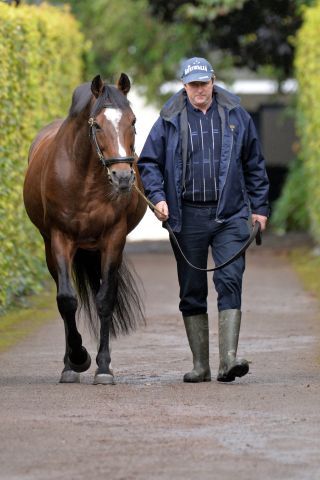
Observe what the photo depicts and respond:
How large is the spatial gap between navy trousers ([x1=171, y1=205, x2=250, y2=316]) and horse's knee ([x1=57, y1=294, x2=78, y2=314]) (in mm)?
726

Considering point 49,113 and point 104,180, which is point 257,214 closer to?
point 104,180

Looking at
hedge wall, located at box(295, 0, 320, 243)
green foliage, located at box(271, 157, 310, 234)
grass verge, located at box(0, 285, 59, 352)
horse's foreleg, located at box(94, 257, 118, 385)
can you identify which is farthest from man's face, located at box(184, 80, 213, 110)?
green foliage, located at box(271, 157, 310, 234)

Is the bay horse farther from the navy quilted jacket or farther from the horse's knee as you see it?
the navy quilted jacket

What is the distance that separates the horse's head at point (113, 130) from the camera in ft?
29.7

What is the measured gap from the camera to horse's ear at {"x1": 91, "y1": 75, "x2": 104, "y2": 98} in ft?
30.6

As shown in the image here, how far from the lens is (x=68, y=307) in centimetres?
966

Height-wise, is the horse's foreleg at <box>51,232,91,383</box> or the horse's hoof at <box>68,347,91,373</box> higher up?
the horse's foreleg at <box>51,232,91,383</box>

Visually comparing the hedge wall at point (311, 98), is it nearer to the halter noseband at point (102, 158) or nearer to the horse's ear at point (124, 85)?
the horse's ear at point (124, 85)

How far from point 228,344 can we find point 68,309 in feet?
3.58

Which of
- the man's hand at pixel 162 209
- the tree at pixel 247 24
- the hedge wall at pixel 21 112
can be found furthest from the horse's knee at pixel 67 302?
the tree at pixel 247 24

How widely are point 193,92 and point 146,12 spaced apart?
17969 mm

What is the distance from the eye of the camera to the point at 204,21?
926 inches

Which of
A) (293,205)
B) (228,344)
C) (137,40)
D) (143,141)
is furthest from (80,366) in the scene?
(143,141)

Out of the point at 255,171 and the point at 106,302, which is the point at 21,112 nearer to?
the point at 106,302
